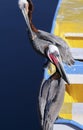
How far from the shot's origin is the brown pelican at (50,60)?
155 centimetres

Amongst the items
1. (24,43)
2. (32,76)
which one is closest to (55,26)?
(32,76)

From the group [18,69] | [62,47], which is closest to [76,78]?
[62,47]

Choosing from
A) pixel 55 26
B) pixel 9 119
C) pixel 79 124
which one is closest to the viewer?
pixel 79 124

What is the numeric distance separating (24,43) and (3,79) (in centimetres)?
49

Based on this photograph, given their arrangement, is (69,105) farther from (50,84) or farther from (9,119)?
(9,119)

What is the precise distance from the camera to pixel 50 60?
1.57 metres

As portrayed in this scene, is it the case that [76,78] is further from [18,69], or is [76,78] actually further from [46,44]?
[18,69]

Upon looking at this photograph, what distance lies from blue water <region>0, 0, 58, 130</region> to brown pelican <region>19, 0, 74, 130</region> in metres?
1.54

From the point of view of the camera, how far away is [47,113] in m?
1.62

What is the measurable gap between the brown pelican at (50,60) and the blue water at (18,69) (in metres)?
1.54

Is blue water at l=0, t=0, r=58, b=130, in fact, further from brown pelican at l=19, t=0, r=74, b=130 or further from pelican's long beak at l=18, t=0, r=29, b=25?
pelican's long beak at l=18, t=0, r=29, b=25

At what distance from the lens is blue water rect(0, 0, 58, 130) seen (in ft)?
10.8

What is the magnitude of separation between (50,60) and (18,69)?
216 centimetres

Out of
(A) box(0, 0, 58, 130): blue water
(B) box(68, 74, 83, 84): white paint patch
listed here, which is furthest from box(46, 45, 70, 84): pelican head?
(A) box(0, 0, 58, 130): blue water
